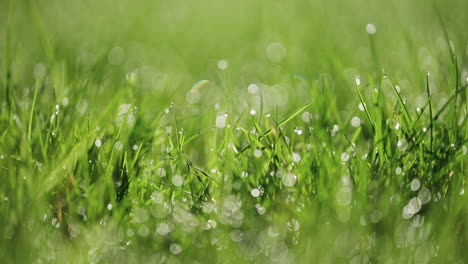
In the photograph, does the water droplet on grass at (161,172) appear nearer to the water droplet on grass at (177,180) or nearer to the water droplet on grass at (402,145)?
the water droplet on grass at (177,180)

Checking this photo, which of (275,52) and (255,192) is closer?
(255,192)

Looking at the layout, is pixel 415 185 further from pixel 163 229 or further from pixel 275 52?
pixel 275 52

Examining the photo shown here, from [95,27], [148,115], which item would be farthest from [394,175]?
[95,27]

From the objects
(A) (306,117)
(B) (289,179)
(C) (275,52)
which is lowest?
(C) (275,52)

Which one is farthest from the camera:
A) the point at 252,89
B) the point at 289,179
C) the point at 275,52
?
the point at 275,52

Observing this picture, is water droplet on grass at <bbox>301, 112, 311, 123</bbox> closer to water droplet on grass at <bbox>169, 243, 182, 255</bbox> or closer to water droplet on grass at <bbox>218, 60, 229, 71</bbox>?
water droplet on grass at <bbox>169, 243, 182, 255</bbox>

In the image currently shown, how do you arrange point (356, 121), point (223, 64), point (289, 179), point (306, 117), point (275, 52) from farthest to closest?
point (275, 52)
point (223, 64)
point (306, 117)
point (356, 121)
point (289, 179)

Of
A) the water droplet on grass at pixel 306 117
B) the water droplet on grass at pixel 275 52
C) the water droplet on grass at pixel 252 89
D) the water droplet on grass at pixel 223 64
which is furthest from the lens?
the water droplet on grass at pixel 275 52

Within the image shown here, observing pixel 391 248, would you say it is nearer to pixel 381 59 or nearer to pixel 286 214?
pixel 286 214

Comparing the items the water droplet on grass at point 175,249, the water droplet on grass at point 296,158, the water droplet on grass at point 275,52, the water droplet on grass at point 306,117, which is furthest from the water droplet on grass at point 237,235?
the water droplet on grass at point 275,52

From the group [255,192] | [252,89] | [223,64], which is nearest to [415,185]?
[255,192]

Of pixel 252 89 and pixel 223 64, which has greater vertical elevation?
pixel 252 89
